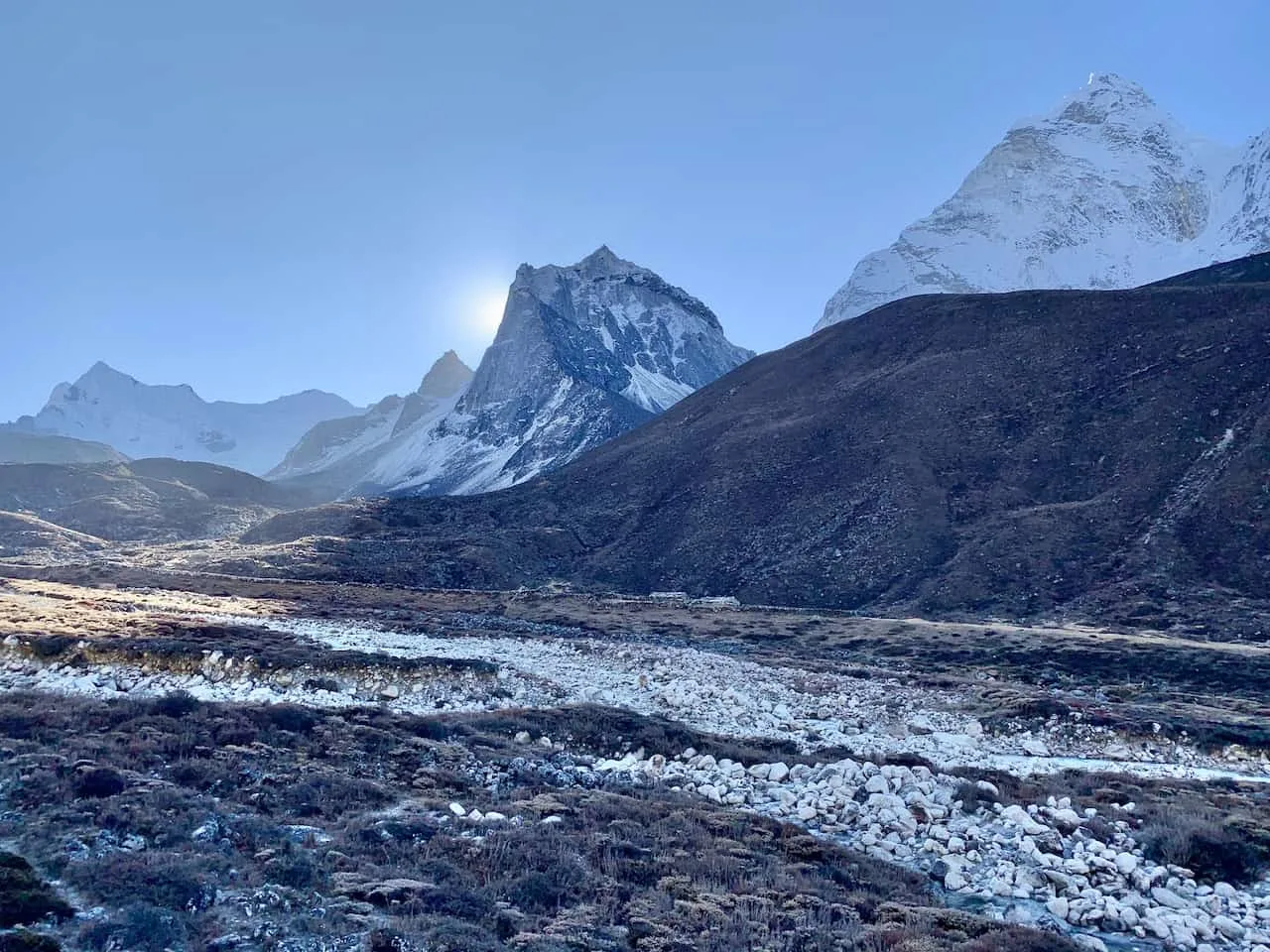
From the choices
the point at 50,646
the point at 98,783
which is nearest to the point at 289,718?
the point at 98,783

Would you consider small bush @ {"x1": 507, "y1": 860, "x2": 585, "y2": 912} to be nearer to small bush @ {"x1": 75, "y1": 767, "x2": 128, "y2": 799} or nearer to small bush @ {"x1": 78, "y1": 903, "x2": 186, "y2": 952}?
small bush @ {"x1": 78, "y1": 903, "x2": 186, "y2": 952}

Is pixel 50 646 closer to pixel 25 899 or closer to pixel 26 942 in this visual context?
pixel 25 899

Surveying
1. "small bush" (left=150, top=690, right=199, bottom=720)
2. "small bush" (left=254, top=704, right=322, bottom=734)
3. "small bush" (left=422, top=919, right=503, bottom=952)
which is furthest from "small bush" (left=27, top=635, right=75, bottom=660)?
"small bush" (left=422, top=919, right=503, bottom=952)

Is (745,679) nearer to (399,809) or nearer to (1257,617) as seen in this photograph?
(399,809)

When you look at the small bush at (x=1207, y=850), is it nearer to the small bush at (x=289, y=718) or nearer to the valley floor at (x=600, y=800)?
the valley floor at (x=600, y=800)

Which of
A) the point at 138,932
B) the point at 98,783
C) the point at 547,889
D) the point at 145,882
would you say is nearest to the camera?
the point at 138,932

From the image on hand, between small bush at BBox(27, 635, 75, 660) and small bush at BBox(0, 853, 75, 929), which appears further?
small bush at BBox(27, 635, 75, 660)
